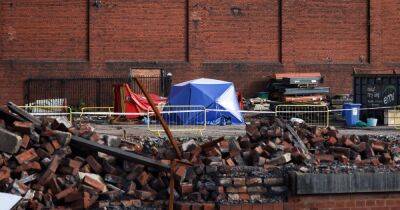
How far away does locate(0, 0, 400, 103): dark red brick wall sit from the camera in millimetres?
29078

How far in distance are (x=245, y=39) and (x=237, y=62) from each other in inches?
50.0

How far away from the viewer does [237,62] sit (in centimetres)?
3136

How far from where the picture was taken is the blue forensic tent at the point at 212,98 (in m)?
22.7

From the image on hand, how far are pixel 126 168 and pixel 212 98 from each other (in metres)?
15.9

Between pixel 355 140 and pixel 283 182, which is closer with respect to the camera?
pixel 283 182

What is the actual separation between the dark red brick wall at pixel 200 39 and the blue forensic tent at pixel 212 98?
634 centimetres

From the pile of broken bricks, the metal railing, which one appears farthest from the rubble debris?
the metal railing

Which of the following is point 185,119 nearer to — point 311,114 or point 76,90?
point 311,114

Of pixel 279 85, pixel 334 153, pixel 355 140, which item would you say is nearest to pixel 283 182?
pixel 334 153

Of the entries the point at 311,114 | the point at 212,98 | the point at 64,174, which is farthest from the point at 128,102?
the point at 64,174

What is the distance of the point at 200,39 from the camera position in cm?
3095

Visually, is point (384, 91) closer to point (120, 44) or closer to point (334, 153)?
point (120, 44)

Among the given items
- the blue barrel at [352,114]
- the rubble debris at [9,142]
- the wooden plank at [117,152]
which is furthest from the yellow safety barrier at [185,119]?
the rubble debris at [9,142]

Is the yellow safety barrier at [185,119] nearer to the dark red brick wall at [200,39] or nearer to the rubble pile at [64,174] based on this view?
the dark red brick wall at [200,39]
